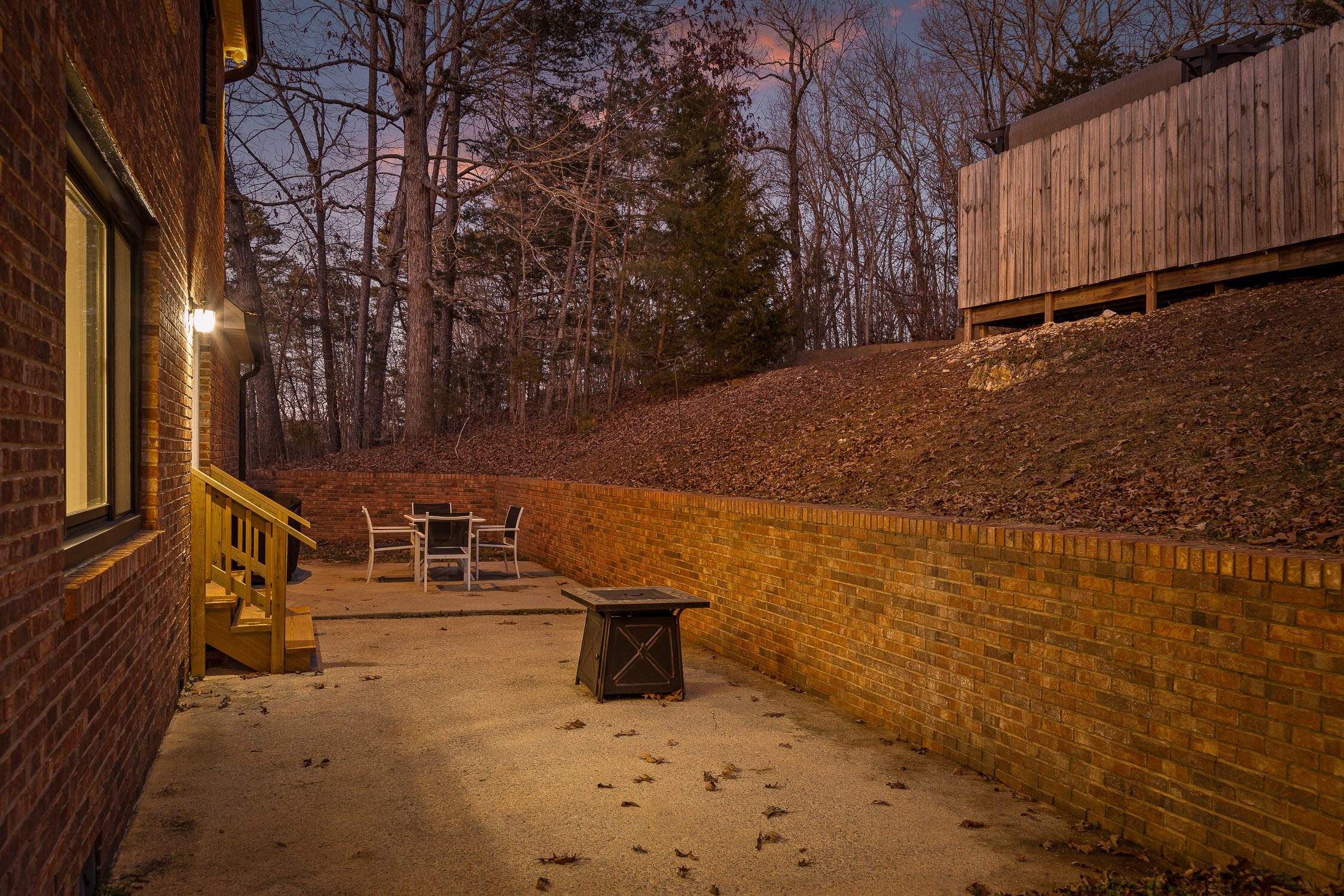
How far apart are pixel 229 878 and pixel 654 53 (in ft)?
69.1

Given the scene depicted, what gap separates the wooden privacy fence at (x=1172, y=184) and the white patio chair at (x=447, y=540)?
7.48 meters

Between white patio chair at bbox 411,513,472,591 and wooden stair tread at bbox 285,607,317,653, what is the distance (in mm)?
2543

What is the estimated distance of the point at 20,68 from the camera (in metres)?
2.04

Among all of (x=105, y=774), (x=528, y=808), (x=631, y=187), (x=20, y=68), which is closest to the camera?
(x=20, y=68)

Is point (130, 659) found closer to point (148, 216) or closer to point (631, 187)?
point (148, 216)

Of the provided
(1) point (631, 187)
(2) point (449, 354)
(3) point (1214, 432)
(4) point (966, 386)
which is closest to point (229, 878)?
(3) point (1214, 432)

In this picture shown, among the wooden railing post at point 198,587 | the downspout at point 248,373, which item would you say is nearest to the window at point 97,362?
the wooden railing post at point 198,587

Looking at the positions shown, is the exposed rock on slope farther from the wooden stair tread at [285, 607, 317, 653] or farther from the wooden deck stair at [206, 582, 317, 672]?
the wooden deck stair at [206, 582, 317, 672]

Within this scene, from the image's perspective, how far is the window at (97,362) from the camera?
314 centimetres

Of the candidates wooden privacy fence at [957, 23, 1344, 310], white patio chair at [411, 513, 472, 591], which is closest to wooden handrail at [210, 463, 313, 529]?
white patio chair at [411, 513, 472, 591]

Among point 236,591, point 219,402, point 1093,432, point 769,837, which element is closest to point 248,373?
point 219,402

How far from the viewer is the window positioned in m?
3.14

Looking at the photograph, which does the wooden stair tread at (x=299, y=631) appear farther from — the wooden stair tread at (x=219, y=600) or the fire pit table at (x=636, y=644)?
the fire pit table at (x=636, y=644)

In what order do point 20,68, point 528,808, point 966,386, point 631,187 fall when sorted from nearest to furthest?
point 20,68
point 528,808
point 966,386
point 631,187
